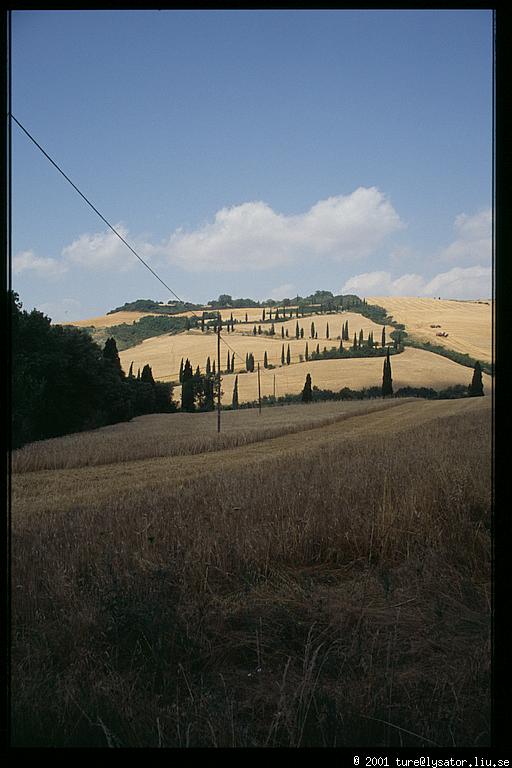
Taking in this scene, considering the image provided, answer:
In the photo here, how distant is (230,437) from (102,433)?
14.1ft

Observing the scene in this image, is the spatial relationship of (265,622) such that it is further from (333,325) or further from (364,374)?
(364,374)

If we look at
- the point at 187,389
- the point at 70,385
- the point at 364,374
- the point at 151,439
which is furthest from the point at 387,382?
the point at 70,385

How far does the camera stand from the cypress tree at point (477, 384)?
68.6 feet

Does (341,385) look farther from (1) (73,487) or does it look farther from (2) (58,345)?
(1) (73,487)

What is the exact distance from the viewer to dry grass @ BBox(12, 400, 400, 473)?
45.0 ft

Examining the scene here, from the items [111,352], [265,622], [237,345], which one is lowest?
[265,622]

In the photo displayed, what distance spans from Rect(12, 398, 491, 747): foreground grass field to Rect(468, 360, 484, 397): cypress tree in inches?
626

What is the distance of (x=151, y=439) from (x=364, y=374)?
11696mm

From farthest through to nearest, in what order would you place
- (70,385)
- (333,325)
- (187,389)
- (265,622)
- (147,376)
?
(333,325) < (187,389) < (147,376) < (70,385) < (265,622)

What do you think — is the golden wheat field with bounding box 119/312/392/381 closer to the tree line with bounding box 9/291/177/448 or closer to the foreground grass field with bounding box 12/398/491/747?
the tree line with bounding box 9/291/177/448

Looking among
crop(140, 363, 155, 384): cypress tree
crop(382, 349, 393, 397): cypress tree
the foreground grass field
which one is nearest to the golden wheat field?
crop(140, 363, 155, 384): cypress tree

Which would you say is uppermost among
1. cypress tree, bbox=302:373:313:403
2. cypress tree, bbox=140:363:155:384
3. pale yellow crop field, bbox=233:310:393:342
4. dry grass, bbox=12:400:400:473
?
pale yellow crop field, bbox=233:310:393:342

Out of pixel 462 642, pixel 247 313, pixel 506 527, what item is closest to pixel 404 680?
pixel 462 642

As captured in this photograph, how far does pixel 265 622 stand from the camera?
339 centimetres
